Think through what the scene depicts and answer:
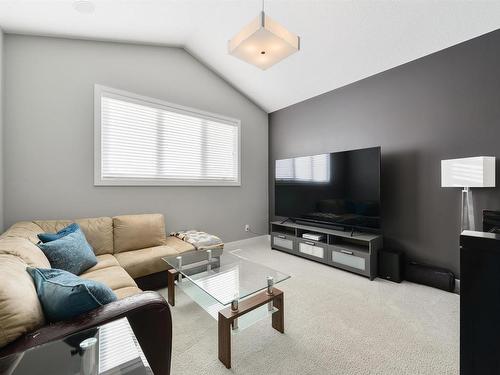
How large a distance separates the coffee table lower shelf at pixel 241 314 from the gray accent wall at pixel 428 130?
205 centimetres

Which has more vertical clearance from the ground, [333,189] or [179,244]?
[333,189]

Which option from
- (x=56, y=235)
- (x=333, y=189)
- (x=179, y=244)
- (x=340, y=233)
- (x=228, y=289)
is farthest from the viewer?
(x=333, y=189)

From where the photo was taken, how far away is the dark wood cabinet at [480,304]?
2.25 feet

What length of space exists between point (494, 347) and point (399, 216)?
2.50 m

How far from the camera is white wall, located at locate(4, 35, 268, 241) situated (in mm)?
2410

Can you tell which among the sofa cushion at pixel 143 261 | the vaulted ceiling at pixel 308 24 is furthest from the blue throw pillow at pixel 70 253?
the vaulted ceiling at pixel 308 24

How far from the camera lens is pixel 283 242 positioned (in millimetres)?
3812

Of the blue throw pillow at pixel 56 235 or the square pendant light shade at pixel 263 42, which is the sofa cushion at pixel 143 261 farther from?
the square pendant light shade at pixel 263 42

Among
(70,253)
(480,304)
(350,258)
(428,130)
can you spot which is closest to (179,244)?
(70,253)

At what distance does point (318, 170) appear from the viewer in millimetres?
3383

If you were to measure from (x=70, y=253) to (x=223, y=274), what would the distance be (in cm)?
131

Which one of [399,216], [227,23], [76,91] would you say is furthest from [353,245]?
[76,91]

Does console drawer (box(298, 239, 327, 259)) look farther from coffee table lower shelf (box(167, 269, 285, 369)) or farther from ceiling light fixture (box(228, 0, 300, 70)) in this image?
ceiling light fixture (box(228, 0, 300, 70))

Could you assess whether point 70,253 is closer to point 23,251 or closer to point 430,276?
point 23,251
